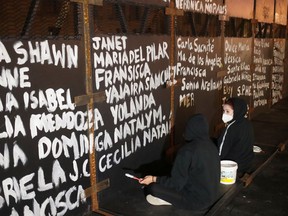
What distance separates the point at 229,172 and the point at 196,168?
4.06 feet

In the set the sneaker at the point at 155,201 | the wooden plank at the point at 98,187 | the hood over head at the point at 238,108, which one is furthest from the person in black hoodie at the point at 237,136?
the wooden plank at the point at 98,187

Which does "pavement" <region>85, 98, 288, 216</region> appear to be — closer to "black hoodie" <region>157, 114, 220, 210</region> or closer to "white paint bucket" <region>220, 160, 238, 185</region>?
"white paint bucket" <region>220, 160, 238, 185</region>

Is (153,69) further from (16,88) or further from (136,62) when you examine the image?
(16,88)

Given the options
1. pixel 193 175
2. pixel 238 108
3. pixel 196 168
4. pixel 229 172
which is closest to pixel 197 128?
pixel 196 168

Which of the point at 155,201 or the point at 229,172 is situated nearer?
the point at 155,201

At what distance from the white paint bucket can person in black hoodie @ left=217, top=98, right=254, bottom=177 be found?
0.28 metres

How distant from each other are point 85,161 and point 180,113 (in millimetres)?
2331

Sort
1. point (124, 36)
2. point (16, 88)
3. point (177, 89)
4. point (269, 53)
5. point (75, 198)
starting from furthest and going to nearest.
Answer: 1. point (269, 53)
2. point (177, 89)
3. point (124, 36)
4. point (75, 198)
5. point (16, 88)

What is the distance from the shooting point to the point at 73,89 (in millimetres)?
3748

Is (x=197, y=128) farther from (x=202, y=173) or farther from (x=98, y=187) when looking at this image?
(x=98, y=187)

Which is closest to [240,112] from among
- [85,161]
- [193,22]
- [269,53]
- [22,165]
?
[193,22]

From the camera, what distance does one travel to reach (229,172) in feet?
16.0

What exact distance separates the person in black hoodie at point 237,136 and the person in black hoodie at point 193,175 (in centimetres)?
120

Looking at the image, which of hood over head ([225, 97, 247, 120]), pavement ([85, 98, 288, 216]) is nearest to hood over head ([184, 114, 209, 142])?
pavement ([85, 98, 288, 216])
